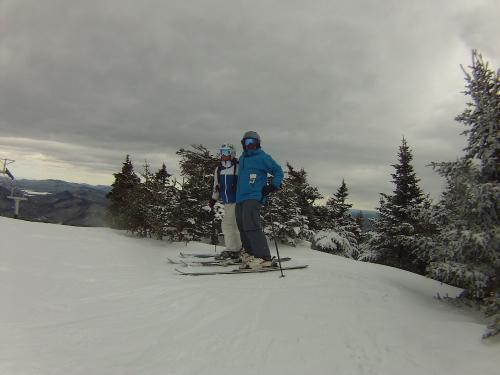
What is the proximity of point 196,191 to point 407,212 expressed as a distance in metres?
9.08

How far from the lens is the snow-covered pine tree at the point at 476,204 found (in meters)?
3.85

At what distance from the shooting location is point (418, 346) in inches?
107

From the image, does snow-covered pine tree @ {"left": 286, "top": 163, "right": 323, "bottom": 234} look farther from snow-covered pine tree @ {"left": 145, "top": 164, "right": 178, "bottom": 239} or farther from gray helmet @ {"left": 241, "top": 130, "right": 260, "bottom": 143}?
gray helmet @ {"left": 241, "top": 130, "right": 260, "bottom": 143}

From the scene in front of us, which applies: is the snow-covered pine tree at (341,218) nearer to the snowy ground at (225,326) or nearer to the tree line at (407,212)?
the tree line at (407,212)

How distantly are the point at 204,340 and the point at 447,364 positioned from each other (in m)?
2.11

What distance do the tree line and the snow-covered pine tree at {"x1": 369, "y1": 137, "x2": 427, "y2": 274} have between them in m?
0.06

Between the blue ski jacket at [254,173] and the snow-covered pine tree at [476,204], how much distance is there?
2874 millimetres

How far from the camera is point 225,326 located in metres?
3.24

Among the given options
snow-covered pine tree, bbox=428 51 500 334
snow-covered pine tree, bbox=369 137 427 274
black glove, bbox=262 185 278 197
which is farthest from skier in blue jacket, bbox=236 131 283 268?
snow-covered pine tree, bbox=369 137 427 274

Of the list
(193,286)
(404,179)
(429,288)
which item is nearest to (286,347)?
(193,286)

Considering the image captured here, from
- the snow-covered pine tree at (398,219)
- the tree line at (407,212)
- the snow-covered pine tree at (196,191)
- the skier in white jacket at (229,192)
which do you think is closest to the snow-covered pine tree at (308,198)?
the tree line at (407,212)

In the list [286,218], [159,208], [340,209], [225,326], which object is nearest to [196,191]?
[159,208]

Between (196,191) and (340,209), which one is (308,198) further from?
(196,191)

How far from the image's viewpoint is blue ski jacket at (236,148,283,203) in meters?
6.10
